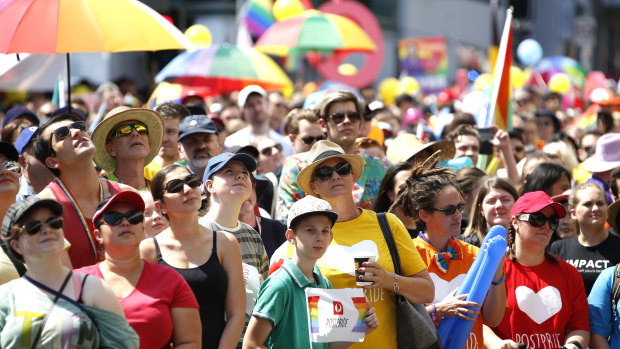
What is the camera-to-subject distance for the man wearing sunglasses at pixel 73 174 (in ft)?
16.0

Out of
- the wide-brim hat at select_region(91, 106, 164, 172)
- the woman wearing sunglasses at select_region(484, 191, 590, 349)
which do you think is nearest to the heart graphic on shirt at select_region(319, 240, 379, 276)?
the woman wearing sunglasses at select_region(484, 191, 590, 349)

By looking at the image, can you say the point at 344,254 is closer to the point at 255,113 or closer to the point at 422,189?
the point at 422,189

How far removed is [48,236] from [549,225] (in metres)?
2.93

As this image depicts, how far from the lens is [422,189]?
532 cm

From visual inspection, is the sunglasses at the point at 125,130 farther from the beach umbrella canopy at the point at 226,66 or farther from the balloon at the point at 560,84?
the balloon at the point at 560,84

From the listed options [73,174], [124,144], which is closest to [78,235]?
[73,174]

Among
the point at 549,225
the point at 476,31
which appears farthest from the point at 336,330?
the point at 476,31

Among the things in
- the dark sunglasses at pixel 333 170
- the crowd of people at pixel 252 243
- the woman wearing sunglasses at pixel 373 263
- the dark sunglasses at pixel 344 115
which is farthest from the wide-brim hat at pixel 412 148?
the woman wearing sunglasses at pixel 373 263

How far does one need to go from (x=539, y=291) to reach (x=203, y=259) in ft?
6.51

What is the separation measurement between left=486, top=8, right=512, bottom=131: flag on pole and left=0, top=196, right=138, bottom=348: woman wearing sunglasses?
5.41m

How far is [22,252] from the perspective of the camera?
3.73 meters

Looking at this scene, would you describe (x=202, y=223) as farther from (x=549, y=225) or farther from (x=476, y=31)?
(x=476, y=31)

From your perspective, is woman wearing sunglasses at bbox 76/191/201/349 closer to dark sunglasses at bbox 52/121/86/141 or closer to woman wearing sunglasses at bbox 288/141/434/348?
woman wearing sunglasses at bbox 288/141/434/348

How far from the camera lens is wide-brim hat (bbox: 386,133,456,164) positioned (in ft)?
23.4
